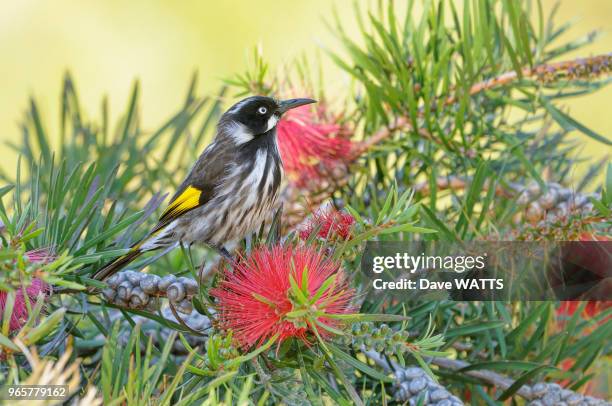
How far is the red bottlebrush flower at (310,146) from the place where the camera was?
0.90 metres

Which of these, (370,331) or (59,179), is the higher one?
(59,179)

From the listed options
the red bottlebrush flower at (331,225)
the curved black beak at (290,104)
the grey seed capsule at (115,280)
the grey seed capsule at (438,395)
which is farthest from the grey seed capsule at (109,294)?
the curved black beak at (290,104)

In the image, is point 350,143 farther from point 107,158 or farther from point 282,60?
point 107,158

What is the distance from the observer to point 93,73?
238 centimetres

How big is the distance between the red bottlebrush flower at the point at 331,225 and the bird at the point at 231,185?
14.6 inches

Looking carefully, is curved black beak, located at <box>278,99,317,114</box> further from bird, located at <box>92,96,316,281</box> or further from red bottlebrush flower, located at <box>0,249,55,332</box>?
red bottlebrush flower, located at <box>0,249,55,332</box>

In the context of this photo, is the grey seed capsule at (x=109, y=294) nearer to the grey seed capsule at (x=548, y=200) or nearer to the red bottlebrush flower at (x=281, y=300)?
the red bottlebrush flower at (x=281, y=300)

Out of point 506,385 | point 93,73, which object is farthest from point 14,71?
point 506,385

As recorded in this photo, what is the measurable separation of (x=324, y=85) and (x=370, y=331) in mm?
490

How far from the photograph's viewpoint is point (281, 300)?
560mm

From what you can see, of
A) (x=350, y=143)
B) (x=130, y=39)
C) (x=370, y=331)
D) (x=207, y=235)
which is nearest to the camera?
(x=370, y=331)

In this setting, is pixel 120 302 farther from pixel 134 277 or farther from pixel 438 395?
pixel 438 395

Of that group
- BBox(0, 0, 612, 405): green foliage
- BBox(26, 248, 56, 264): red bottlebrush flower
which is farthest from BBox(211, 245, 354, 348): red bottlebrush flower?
BBox(26, 248, 56, 264): red bottlebrush flower

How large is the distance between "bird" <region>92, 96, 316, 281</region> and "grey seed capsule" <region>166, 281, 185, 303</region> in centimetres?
40
